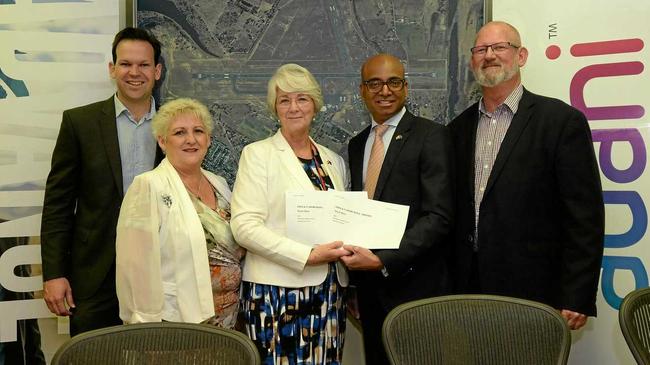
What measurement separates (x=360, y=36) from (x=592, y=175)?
161cm

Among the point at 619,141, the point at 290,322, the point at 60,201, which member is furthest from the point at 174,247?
the point at 619,141

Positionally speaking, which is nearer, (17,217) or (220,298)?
(220,298)

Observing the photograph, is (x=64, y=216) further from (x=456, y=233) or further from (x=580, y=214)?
(x=580, y=214)

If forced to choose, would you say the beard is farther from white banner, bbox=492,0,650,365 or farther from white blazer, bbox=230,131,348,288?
white blazer, bbox=230,131,348,288

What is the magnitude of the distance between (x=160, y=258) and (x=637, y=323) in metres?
1.77

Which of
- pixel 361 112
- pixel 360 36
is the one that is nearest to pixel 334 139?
pixel 361 112

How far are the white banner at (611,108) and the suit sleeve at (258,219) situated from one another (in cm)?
175

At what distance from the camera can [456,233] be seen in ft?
9.32

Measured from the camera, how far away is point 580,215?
8.41ft

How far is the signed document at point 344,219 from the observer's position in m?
2.53

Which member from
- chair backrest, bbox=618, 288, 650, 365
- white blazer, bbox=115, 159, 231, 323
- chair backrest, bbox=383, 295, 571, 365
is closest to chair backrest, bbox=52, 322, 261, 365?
chair backrest, bbox=383, 295, 571, 365

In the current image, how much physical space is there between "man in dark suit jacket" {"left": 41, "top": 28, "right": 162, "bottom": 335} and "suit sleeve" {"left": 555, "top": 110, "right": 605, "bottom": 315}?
2026 mm

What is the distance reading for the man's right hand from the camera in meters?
2.86

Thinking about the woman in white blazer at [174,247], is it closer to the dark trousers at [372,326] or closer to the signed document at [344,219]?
the signed document at [344,219]
